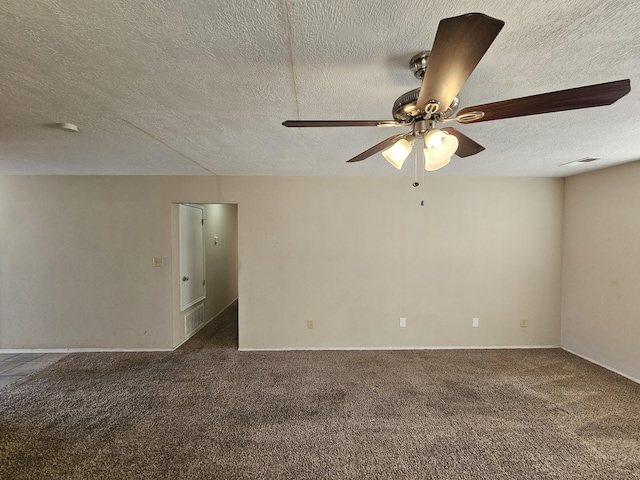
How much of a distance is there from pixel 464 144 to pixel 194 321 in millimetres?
4189

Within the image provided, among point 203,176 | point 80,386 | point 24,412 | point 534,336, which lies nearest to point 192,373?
point 80,386

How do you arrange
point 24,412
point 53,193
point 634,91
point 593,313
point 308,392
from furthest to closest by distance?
point 53,193
point 593,313
point 308,392
point 24,412
point 634,91

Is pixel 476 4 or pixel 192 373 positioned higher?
pixel 476 4

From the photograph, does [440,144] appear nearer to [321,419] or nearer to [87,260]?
[321,419]

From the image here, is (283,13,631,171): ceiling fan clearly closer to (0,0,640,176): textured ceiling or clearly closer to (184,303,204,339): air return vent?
(0,0,640,176): textured ceiling

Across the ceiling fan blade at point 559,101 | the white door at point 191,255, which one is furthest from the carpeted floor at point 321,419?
the ceiling fan blade at point 559,101

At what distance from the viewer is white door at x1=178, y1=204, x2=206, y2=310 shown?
3658 mm

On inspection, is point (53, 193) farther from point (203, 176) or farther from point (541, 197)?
point (541, 197)

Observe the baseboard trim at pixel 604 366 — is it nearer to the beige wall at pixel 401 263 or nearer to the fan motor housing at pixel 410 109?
the beige wall at pixel 401 263

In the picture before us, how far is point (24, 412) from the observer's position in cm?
219

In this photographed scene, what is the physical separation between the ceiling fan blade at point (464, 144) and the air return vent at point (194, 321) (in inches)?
155

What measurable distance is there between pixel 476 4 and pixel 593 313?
3.94 m

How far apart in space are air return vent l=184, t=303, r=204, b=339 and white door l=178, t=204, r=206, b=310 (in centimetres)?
14

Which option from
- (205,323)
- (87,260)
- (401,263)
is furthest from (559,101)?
(205,323)
